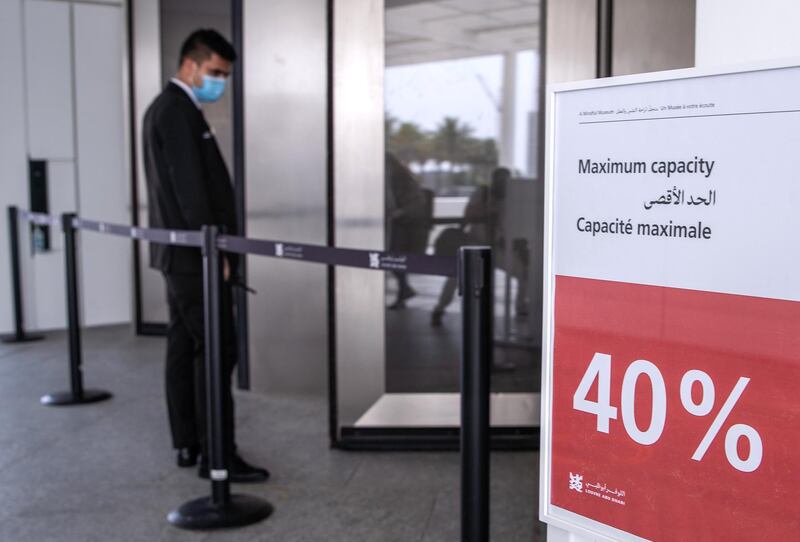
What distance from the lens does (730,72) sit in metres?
1.47

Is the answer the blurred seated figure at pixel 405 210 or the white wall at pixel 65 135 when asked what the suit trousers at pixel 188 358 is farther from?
the white wall at pixel 65 135

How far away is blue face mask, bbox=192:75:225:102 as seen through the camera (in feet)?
12.4

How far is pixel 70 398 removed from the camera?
4.80 metres

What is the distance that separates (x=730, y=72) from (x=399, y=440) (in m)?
2.79

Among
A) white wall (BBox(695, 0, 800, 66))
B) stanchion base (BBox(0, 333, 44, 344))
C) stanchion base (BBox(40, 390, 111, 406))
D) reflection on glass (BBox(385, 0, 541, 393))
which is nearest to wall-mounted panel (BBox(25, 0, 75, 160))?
stanchion base (BBox(0, 333, 44, 344))

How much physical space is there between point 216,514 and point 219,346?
1.93ft

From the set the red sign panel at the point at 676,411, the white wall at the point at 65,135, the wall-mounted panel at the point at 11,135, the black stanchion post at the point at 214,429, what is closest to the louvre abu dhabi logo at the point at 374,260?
the black stanchion post at the point at 214,429

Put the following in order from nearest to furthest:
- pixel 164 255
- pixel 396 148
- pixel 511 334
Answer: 1. pixel 164 255
2. pixel 396 148
3. pixel 511 334

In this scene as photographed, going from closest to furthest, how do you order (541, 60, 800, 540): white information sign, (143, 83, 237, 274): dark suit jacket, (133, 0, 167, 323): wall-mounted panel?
(541, 60, 800, 540): white information sign, (143, 83, 237, 274): dark suit jacket, (133, 0, 167, 323): wall-mounted panel

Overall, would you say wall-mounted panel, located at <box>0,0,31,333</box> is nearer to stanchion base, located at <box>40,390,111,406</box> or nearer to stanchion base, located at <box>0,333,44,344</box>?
stanchion base, located at <box>0,333,44,344</box>

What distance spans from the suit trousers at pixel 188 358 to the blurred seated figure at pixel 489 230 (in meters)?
1.10

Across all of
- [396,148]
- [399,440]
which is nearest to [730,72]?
[396,148]

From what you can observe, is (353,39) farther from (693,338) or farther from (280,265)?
(693,338)

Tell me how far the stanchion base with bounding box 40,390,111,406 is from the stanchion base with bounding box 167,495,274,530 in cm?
184
